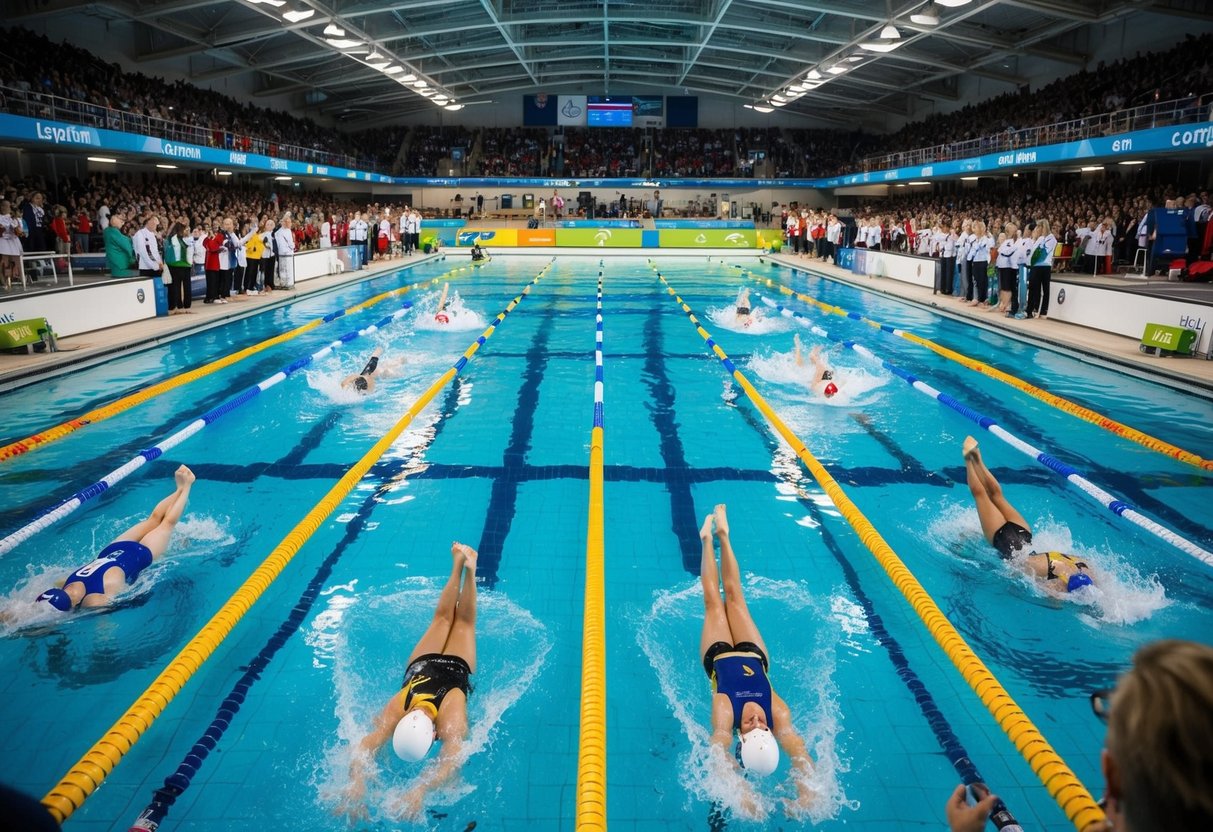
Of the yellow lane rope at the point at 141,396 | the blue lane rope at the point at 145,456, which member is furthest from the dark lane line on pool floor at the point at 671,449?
the yellow lane rope at the point at 141,396

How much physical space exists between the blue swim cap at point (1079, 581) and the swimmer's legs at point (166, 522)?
5.01 m

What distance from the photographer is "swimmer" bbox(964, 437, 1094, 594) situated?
14.2 feet

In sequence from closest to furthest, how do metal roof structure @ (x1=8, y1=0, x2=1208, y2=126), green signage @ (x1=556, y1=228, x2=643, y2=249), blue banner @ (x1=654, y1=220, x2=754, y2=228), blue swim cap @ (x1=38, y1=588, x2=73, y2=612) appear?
blue swim cap @ (x1=38, y1=588, x2=73, y2=612), metal roof structure @ (x1=8, y1=0, x2=1208, y2=126), green signage @ (x1=556, y1=228, x2=643, y2=249), blue banner @ (x1=654, y1=220, x2=754, y2=228)

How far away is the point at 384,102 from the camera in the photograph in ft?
126

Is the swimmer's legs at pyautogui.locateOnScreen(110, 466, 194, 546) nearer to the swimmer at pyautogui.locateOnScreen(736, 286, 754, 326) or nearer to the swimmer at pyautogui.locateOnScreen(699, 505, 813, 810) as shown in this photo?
the swimmer at pyautogui.locateOnScreen(699, 505, 813, 810)

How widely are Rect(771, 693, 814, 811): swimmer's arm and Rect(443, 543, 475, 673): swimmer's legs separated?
1325 mm

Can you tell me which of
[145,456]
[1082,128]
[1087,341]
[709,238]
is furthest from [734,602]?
[709,238]

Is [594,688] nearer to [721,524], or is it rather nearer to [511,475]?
[721,524]

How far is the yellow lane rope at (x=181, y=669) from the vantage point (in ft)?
8.75

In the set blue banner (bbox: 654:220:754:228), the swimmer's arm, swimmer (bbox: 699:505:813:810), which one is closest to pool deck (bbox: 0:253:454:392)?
swimmer (bbox: 699:505:813:810)

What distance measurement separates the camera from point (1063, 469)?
6.25 m

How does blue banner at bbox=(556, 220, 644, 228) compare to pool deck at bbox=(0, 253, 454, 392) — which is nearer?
pool deck at bbox=(0, 253, 454, 392)

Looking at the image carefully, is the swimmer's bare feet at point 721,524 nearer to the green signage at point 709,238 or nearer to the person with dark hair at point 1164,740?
the person with dark hair at point 1164,740

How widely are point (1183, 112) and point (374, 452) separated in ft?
52.1
